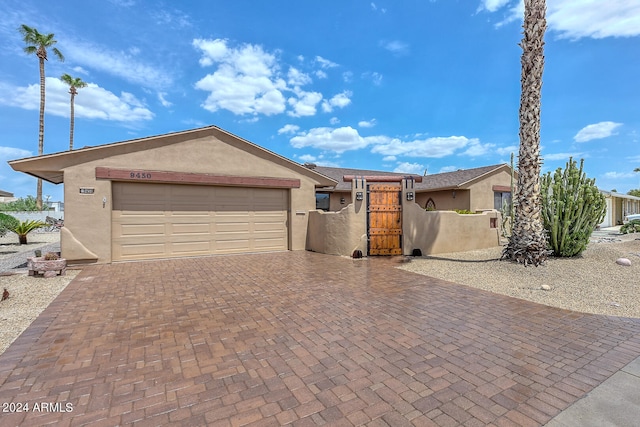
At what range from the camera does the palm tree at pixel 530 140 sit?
9.02m

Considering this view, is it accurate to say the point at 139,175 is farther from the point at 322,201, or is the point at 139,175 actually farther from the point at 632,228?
the point at 632,228

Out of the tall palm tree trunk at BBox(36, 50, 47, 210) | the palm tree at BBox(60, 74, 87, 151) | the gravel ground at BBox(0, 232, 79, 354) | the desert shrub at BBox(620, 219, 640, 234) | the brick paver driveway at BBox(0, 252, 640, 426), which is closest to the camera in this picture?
the brick paver driveway at BBox(0, 252, 640, 426)

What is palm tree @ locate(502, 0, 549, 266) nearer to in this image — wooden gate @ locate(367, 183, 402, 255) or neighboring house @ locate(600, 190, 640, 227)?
wooden gate @ locate(367, 183, 402, 255)

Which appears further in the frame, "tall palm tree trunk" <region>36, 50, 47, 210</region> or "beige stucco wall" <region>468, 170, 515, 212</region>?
"tall palm tree trunk" <region>36, 50, 47, 210</region>

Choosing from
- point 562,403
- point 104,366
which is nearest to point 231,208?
point 104,366

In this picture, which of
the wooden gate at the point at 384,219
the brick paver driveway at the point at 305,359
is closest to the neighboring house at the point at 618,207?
the wooden gate at the point at 384,219

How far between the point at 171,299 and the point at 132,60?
42.7 feet

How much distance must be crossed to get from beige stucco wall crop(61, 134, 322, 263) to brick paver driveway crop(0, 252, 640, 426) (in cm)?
437

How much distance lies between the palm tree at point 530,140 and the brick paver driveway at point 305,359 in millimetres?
3909

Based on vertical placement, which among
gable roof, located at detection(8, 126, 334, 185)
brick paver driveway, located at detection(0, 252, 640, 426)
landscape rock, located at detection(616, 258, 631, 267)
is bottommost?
brick paver driveway, located at detection(0, 252, 640, 426)

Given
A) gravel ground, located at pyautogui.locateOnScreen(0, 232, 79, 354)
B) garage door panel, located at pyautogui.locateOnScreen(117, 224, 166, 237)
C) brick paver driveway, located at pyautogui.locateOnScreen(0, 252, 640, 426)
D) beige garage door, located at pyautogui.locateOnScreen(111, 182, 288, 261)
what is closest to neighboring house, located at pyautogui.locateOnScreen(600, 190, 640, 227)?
beige garage door, located at pyautogui.locateOnScreen(111, 182, 288, 261)

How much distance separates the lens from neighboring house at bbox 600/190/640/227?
25.2 m

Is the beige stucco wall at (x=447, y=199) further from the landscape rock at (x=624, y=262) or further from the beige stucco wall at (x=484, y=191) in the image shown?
the landscape rock at (x=624, y=262)

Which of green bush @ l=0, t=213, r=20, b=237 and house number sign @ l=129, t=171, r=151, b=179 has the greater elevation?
house number sign @ l=129, t=171, r=151, b=179
